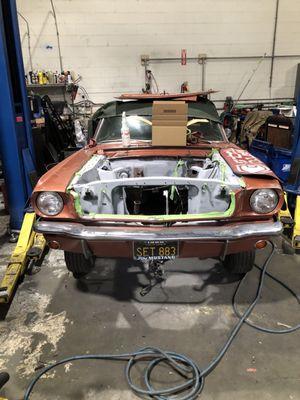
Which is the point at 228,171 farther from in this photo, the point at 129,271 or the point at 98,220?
the point at 129,271

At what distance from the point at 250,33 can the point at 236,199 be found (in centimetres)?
784

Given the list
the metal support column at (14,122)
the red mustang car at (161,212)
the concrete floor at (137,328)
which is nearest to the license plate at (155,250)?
the red mustang car at (161,212)

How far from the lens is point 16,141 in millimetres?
3715

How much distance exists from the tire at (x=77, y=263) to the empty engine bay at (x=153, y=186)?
22.2 inches

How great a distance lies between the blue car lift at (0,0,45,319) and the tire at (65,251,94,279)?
44cm

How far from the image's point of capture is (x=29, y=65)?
8.38m

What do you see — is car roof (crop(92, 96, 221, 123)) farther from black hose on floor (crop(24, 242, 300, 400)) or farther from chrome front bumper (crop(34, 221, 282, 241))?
black hose on floor (crop(24, 242, 300, 400))

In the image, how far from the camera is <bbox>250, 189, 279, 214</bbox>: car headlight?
7.48 feet

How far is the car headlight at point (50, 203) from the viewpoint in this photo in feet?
7.61

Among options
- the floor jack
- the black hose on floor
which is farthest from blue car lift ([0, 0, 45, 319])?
the black hose on floor

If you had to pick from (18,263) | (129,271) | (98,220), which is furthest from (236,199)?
(18,263)

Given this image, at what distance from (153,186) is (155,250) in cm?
70

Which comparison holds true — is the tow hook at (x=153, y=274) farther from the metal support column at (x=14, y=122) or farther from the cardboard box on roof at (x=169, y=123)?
the metal support column at (x=14, y=122)

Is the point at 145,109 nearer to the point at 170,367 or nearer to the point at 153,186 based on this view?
the point at 153,186
